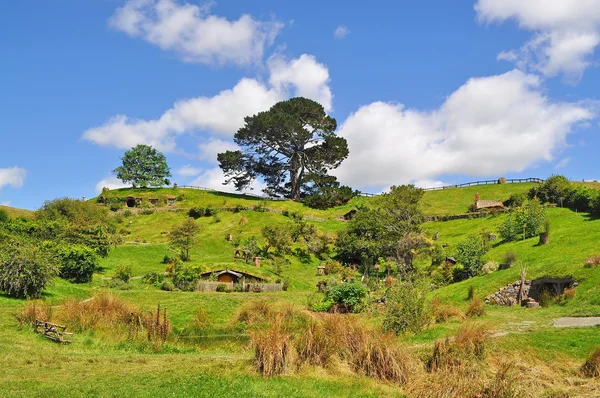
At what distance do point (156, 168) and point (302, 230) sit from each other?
2249 inches

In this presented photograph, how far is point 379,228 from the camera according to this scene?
68438 mm

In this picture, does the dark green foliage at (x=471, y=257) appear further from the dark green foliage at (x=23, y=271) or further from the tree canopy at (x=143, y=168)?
the tree canopy at (x=143, y=168)

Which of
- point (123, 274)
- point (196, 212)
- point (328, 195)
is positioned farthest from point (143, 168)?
point (123, 274)

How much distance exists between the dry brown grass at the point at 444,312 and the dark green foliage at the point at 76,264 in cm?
3277

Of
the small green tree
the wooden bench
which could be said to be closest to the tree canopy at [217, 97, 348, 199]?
the small green tree

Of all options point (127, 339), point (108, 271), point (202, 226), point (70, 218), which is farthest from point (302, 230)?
point (127, 339)

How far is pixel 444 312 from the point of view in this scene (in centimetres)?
2788

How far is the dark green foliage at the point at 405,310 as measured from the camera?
73.1 ft

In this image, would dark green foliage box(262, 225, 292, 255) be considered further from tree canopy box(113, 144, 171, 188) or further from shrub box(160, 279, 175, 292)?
tree canopy box(113, 144, 171, 188)

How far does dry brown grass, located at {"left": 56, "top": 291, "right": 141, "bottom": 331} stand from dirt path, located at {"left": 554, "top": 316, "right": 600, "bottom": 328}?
21.1 metres

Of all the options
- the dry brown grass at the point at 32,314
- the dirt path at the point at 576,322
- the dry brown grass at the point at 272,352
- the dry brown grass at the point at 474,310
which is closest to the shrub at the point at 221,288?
the dry brown grass at the point at 32,314

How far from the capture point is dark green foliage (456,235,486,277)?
46875 mm

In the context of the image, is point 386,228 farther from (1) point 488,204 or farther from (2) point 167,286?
(1) point 488,204

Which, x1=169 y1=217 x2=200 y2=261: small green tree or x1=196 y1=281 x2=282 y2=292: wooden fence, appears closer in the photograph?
x1=196 y1=281 x2=282 y2=292: wooden fence
